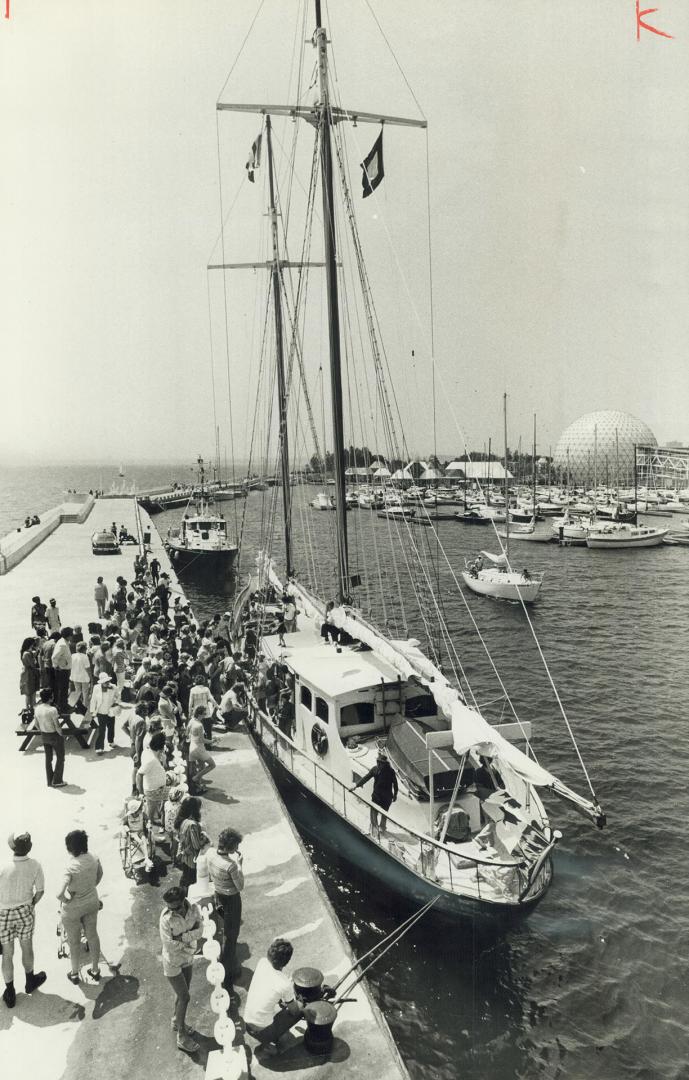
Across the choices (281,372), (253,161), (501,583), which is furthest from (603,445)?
(253,161)

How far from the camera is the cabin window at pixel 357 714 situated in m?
12.8

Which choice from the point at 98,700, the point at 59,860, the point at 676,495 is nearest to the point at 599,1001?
the point at 59,860

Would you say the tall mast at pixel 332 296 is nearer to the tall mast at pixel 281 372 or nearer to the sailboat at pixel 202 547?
the tall mast at pixel 281 372

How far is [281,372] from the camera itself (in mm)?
27172

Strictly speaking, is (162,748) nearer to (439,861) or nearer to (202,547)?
(439,861)

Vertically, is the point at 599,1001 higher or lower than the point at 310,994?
lower

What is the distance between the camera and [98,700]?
1282 centimetres

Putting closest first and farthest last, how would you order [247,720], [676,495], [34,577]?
[247,720]
[34,577]
[676,495]

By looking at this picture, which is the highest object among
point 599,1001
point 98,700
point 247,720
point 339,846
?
point 98,700

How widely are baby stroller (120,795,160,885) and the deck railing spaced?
3265mm

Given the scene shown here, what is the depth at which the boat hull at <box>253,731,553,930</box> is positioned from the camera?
32.7ft

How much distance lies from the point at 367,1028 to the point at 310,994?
71cm

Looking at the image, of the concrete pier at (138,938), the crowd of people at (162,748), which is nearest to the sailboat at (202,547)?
the crowd of people at (162,748)

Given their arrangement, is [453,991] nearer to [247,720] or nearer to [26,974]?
[26,974]
